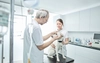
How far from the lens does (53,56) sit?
1488 mm

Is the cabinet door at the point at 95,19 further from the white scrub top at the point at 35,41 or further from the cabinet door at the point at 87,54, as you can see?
the white scrub top at the point at 35,41

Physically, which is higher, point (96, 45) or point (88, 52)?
point (96, 45)

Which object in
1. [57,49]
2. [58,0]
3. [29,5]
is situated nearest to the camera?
[29,5]

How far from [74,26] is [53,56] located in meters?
2.05

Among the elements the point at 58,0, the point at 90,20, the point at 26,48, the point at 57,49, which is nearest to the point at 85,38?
the point at 90,20

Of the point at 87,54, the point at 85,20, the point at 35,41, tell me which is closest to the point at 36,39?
the point at 35,41

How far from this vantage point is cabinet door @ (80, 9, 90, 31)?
2.77 m

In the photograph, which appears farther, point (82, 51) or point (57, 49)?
point (82, 51)

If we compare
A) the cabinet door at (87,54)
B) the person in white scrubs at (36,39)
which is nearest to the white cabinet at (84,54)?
the cabinet door at (87,54)

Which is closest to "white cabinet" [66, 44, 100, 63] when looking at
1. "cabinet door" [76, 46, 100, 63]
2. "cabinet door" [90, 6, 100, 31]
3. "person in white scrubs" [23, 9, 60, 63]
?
"cabinet door" [76, 46, 100, 63]

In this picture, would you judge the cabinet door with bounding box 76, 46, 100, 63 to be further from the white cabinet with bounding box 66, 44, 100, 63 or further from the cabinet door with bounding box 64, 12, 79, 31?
the cabinet door with bounding box 64, 12, 79, 31

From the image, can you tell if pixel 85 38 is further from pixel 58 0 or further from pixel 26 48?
pixel 26 48

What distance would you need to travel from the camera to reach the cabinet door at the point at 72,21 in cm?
313

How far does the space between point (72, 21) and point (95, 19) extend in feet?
2.91
